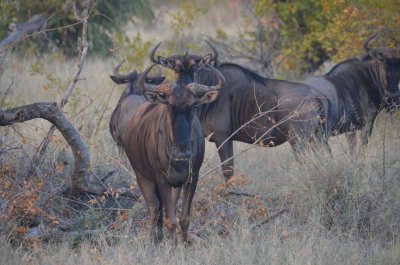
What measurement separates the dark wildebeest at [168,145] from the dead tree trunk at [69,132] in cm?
42

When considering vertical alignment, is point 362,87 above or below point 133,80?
below

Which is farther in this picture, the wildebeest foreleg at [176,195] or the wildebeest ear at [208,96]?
the wildebeest foreleg at [176,195]

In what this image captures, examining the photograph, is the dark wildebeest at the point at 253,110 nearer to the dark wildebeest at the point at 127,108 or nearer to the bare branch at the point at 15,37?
the dark wildebeest at the point at 127,108

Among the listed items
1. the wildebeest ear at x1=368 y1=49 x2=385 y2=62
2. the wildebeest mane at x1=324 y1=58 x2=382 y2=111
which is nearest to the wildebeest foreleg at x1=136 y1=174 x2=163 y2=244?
the wildebeest mane at x1=324 y1=58 x2=382 y2=111

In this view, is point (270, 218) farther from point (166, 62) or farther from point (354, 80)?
point (354, 80)

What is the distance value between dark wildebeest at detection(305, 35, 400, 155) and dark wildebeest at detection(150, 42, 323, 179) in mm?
619

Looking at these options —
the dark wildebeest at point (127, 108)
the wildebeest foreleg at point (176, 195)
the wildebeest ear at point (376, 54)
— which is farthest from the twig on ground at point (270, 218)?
the wildebeest ear at point (376, 54)

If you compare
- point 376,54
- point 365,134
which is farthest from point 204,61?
point 376,54

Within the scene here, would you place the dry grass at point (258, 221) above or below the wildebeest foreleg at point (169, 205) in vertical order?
below

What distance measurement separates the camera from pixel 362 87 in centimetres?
898

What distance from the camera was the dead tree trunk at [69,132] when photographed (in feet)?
19.0

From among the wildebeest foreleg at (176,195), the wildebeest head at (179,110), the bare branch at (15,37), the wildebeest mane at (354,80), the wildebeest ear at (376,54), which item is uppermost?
the bare branch at (15,37)

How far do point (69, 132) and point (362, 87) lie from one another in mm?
4207

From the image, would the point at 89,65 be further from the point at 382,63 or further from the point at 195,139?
the point at 195,139
